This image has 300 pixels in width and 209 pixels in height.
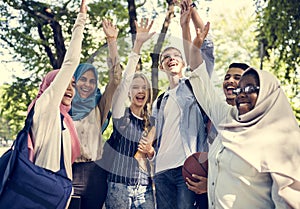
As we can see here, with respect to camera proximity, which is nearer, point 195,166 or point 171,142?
point 195,166

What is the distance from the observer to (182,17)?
4816 millimetres

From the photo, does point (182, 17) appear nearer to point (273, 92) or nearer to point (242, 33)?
point (273, 92)

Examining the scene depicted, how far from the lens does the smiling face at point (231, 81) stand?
4.56 metres

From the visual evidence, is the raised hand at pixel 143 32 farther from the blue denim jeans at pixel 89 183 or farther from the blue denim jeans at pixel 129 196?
the blue denim jeans at pixel 129 196

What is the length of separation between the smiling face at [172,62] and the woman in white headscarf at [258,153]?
1.01 meters

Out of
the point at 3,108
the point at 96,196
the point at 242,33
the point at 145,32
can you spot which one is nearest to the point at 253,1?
the point at 3,108

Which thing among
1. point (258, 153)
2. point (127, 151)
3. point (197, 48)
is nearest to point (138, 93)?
point (127, 151)

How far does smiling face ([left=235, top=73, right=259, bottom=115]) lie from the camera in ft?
12.4

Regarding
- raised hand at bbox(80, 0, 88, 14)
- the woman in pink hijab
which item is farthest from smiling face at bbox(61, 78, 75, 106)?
raised hand at bbox(80, 0, 88, 14)

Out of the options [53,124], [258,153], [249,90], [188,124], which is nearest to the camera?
[258,153]

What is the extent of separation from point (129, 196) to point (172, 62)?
50.2 inches

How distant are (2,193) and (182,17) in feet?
7.14

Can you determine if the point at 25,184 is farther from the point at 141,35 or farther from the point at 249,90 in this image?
the point at 141,35

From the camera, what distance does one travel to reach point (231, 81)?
4578 millimetres
